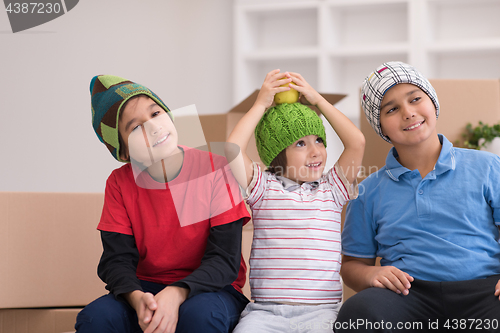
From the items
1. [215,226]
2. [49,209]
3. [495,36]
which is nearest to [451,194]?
[215,226]

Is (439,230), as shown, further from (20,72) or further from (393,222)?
(20,72)

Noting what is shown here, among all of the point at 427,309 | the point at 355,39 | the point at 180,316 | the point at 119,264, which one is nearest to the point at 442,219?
the point at 427,309

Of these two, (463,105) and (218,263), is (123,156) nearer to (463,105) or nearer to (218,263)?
(218,263)

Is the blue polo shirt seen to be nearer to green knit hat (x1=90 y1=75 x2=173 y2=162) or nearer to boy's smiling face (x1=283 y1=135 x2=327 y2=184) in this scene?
boy's smiling face (x1=283 y1=135 x2=327 y2=184)

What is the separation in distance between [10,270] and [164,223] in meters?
0.42

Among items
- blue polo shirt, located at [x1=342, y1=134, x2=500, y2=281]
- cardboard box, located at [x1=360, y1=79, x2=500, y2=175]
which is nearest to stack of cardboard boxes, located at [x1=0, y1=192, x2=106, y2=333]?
blue polo shirt, located at [x1=342, y1=134, x2=500, y2=281]

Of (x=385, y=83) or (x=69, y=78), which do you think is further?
(x=69, y=78)

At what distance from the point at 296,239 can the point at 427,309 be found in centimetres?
28

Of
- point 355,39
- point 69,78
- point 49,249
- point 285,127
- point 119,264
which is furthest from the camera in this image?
point 355,39

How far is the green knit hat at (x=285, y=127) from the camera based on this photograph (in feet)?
3.21

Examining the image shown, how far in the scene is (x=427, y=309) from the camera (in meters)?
0.84

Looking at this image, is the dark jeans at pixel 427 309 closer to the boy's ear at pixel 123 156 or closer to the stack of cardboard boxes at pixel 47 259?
the boy's ear at pixel 123 156

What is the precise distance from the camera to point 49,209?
3.57 ft

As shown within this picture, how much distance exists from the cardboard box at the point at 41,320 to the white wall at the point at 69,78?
0.39 metres
